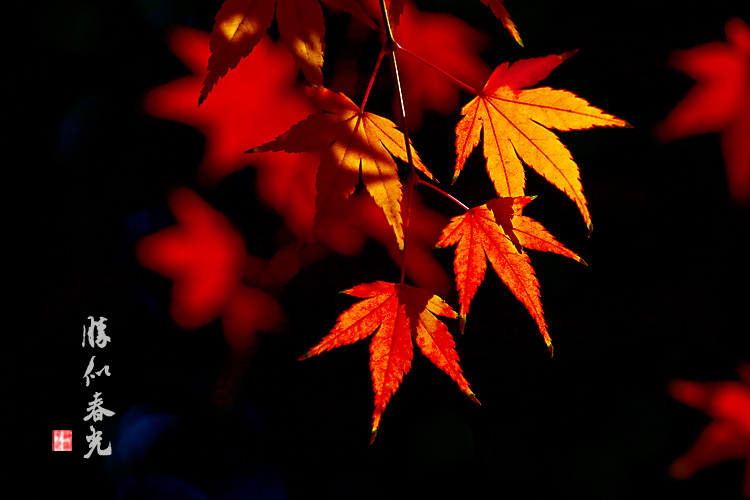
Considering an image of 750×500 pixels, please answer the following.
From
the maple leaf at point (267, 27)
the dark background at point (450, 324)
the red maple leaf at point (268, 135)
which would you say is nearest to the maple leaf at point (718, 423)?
the dark background at point (450, 324)

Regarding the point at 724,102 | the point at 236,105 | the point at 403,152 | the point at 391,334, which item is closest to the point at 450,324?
the point at 391,334

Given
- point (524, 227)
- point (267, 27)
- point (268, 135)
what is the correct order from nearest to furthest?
point (267, 27) < point (524, 227) < point (268, 135)

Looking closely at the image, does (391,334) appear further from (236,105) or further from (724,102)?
(724,102)

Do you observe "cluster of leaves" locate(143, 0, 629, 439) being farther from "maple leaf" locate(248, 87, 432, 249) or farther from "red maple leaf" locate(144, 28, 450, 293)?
"red maple leaf" locate(144, 28, 450, 293)

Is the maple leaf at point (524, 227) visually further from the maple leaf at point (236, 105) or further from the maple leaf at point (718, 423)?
the maple leaf at point (718, 423)

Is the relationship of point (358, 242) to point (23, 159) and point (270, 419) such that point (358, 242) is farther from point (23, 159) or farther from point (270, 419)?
point (23, 159)

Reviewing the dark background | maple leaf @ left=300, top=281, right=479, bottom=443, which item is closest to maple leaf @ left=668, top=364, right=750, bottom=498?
the dark background

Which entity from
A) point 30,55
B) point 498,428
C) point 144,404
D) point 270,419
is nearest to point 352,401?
point 270,419
